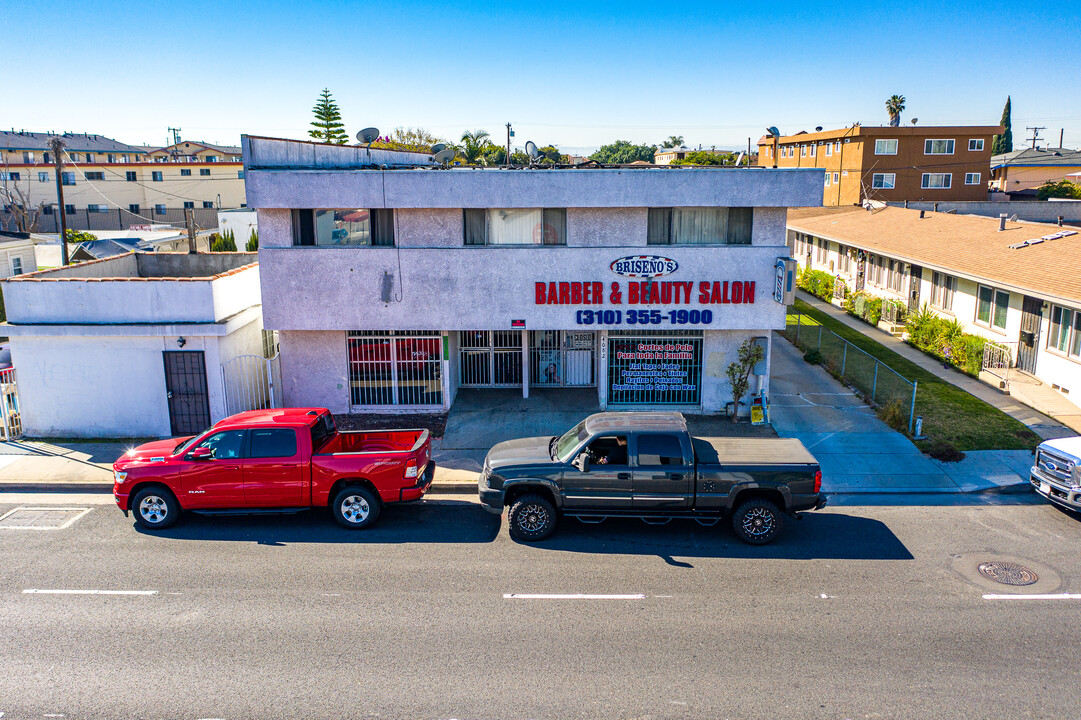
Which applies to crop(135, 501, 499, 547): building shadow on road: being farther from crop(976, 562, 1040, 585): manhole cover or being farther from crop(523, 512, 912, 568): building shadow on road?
crop(976, 562, 1040, 585): manhole cover

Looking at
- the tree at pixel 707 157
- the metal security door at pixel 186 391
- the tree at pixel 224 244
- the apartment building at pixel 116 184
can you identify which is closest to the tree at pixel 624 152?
the tree at pixel 707 157

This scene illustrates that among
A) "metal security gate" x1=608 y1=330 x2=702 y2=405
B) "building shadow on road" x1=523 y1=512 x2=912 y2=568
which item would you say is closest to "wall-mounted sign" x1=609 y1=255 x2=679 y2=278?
"metal security gate" x1=608 y1=330 x2=702 y2=405

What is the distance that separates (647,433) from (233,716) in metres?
7.10

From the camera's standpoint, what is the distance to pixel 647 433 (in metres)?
12.5

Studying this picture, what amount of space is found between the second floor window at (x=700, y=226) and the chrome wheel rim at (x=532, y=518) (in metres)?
8.45

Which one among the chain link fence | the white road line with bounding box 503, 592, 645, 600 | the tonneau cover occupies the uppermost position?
the tonneau cover

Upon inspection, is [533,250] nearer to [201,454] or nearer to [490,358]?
[490,358]

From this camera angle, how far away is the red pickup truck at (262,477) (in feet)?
42.1

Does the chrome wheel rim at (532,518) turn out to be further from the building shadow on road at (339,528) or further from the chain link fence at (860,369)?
the chain link fence at (860,369)

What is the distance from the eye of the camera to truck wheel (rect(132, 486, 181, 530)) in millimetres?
12930

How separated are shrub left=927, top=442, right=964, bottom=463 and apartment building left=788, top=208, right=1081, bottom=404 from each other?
16.7 feet

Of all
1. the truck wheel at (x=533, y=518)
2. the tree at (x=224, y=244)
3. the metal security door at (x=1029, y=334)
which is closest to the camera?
the truck wheel at (x=533, y=518)

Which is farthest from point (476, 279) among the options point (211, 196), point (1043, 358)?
point (211, 196)

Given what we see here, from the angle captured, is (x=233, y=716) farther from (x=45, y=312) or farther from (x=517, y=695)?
(x=45, y=312)
